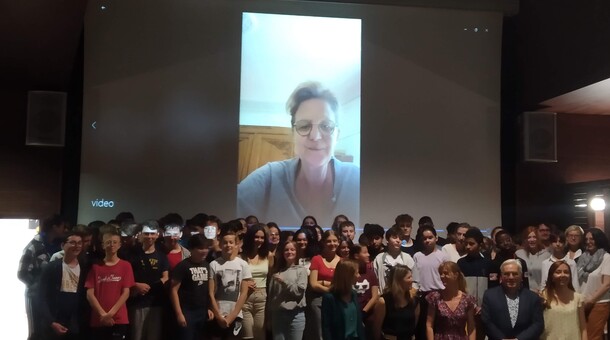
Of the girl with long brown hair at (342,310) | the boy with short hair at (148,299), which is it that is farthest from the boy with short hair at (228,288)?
the girl with long brown hair at (342,310)

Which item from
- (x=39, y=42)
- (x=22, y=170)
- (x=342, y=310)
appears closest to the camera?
(x=342, y=310)

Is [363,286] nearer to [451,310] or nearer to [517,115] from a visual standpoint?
[451,310]

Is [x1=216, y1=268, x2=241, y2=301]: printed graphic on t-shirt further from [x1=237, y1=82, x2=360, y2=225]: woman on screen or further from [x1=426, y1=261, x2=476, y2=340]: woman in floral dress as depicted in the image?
[x1=237, y1=82, x2=360, y2=225]: woman on screen

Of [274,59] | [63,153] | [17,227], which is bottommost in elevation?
[17,227]

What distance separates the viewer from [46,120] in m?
8.38

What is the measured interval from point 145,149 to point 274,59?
213cm

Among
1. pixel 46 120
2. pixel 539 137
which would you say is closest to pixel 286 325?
pixel 46 120

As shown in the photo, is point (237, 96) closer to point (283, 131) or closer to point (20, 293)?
point (283, 131)

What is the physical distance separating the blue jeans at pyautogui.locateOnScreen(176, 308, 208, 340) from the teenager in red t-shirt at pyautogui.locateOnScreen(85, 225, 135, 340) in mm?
430

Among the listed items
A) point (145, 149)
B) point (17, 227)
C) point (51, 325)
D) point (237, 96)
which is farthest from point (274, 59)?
point (51, 325)

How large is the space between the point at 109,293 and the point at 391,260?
2347mm

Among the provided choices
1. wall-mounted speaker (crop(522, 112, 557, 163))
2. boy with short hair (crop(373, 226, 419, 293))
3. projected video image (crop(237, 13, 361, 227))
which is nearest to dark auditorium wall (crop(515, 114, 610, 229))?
wall-mounted speaker (crop(522, 112, 557, 163))

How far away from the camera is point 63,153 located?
873cm

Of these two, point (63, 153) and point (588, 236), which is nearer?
point (588, 236)
